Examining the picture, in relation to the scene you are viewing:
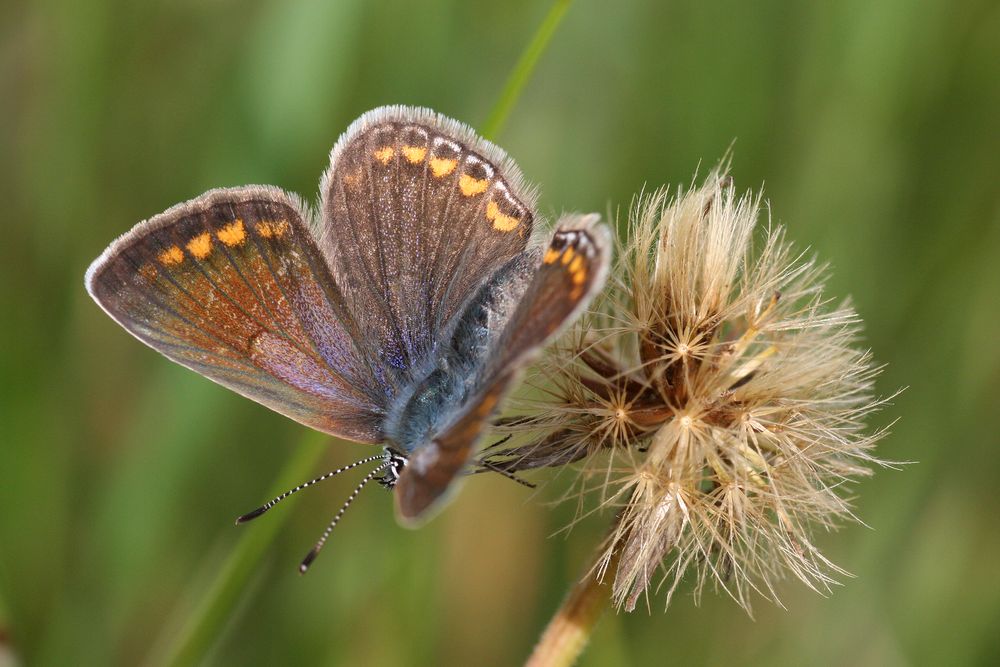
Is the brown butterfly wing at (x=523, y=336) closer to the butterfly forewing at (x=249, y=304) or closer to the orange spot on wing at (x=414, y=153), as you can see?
the butterfly forewing at (x=249, y=304)

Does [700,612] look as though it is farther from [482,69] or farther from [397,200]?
[482,69]

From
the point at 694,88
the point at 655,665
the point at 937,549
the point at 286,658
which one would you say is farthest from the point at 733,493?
the point at 694,88

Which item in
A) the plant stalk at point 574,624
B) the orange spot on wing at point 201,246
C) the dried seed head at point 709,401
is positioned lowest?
the plant stalk at point 574,624

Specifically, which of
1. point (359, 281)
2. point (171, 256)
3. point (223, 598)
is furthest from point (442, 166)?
point (223, 598)

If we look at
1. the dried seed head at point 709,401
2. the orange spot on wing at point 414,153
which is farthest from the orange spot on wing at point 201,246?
the dried seed head at point 709,401

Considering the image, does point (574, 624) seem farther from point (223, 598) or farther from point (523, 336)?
point (223, 598)
